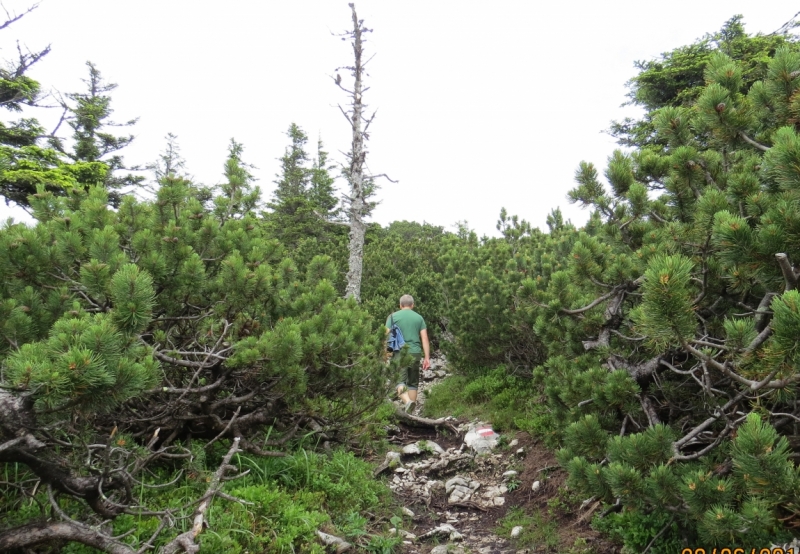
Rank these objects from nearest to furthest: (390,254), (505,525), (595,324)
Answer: (595,324), (505,525), (390,254)

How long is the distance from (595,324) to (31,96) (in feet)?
59.9

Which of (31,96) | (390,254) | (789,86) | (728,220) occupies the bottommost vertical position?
(728,220)

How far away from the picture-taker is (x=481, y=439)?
6859mm

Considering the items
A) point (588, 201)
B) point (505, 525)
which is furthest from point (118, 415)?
point (588, 201)

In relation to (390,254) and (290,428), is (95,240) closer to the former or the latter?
(290,428)

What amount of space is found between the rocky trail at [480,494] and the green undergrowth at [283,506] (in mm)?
404

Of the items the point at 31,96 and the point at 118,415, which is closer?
the point at 118,415

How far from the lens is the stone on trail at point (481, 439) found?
670cm

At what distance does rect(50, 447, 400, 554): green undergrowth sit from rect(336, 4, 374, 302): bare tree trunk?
6236 mm

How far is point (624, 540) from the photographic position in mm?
3713

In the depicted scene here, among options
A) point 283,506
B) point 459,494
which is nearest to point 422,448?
point 459,494

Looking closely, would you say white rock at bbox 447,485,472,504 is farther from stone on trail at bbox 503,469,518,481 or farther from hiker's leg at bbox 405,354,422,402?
hiker's leg at bbox 405,354,422,402

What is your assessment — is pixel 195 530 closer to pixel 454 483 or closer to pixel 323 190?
pixel 454 483

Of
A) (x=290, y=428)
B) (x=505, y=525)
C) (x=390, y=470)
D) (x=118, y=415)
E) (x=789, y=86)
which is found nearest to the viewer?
(x=789, y=86)
